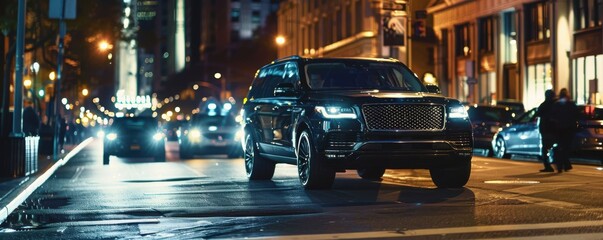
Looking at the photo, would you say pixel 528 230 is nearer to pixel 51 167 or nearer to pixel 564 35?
pixel 51 167

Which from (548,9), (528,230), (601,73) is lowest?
(528,230)

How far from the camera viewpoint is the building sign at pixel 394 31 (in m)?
46.1

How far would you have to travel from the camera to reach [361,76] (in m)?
16.7

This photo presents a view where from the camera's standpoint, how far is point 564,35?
46.9 m

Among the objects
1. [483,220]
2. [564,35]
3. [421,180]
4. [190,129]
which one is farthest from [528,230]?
[564,35]

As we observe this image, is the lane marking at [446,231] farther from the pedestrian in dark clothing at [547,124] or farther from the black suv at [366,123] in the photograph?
the pedestrian in dark clothing at [547,124]

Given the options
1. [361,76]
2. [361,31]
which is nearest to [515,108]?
[361,76]

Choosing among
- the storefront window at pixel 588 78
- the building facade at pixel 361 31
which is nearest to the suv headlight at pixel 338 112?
the building facade at pixel 361 31

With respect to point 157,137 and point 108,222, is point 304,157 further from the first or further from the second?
point 157,137

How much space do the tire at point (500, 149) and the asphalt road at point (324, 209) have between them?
10503 millimetres

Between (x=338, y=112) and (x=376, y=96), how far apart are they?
0.56m

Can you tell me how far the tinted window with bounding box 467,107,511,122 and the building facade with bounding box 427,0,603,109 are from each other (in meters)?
9.26

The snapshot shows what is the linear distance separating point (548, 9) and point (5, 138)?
32076mm

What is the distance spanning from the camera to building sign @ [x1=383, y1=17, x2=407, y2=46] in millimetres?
46125
